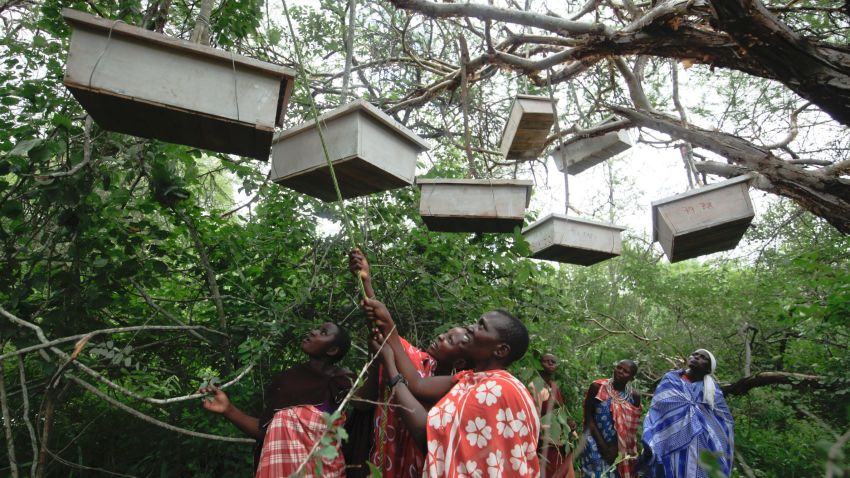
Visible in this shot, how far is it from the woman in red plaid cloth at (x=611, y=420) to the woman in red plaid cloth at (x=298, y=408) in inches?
109

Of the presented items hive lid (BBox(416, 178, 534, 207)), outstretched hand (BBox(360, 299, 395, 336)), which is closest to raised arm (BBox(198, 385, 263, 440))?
outstretched hand (BBox(360, 299, 395, 336))

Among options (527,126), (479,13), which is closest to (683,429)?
(527,126)

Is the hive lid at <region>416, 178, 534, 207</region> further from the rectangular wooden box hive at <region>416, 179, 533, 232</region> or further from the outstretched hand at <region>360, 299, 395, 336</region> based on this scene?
the outstretched hand at <region>360, 299, 395, 336</region>

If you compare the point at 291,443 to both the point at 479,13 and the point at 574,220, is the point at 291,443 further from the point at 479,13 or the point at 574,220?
the point at 479,13

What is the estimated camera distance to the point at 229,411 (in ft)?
8.14

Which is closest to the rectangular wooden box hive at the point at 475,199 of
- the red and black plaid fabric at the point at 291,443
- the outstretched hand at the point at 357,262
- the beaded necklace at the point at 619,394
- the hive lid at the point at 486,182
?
the hive lid at the point at 486,182

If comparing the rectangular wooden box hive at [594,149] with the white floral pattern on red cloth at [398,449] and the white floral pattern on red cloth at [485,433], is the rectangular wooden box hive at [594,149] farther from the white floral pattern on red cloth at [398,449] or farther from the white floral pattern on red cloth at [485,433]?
the white floral pattern on red cloth at [485,433]

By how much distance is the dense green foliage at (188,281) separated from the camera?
2.59 metres

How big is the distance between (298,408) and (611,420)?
10.3 ft

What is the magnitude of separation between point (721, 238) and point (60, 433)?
457 cm

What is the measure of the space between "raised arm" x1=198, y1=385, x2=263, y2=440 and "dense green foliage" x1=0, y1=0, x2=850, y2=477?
0.65ft

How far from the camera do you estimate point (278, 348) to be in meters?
3.39

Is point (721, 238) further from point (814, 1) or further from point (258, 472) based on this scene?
point (814, 1)

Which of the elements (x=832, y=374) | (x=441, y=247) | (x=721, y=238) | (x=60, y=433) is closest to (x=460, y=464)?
(x=441, y=247)
